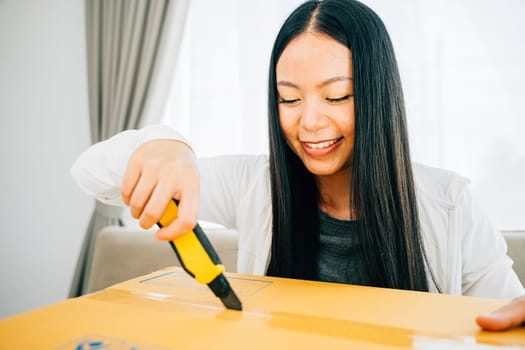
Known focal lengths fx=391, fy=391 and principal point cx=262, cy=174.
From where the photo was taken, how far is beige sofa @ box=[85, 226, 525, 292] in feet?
4.72

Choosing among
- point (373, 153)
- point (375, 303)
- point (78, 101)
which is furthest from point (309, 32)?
point (78, 101)

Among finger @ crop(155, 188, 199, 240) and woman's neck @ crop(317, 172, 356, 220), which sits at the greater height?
finger @ crop(155, 188, 199, 240)

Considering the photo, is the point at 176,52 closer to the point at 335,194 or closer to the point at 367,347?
the point at 335,194

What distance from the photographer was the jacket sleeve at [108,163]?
664 millimetres

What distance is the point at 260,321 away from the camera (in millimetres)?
384

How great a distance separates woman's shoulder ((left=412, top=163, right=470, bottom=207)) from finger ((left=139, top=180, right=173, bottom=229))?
0.60 meters

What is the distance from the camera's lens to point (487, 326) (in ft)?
1.18

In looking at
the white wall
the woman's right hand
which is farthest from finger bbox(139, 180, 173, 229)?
the white wall

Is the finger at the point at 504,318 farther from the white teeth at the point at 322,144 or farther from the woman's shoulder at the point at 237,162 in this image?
the woman's shoulder at the point at 237,162

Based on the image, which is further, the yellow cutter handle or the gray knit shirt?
the gray knit shirt

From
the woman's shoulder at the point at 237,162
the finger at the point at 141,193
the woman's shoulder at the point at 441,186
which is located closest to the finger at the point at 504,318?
the finger at the point at 141,193

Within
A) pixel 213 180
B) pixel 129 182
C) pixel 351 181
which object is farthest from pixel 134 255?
pixel 129 182

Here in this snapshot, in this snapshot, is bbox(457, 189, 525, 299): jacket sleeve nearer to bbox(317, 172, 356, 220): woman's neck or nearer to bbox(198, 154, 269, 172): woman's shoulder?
bbox(317, 172, 356, 220): woman's neck

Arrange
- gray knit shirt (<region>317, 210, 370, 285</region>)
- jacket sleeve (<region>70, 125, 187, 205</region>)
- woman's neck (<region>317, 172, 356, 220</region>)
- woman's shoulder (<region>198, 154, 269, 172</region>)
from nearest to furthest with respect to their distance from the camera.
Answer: jacket sleeve (<region>70, 125, 187, 205</region>) < gray knit shirt (<region>317, 210, 370, 285</region>) < woman's neck (<region>317, 172, 356, 220</region>) < woman's shoulder (<region>198, 154, 269, 172</region>)
